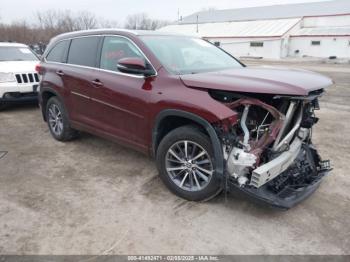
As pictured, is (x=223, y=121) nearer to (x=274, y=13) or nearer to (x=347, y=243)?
(x=347, y=243)

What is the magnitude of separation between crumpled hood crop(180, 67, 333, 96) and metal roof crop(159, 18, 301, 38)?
3681cm

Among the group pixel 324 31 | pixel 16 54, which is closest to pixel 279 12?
pixel 324 31

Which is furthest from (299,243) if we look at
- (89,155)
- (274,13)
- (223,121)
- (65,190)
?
(274,13)

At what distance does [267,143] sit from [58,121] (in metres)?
3.82

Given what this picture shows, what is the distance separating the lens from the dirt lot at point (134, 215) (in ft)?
10.1

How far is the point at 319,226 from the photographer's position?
133 inches

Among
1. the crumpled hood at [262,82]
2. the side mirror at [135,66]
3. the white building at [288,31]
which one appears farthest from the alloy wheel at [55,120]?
the white building at [288,31]

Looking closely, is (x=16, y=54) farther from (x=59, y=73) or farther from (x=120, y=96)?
(x=120, y=96)

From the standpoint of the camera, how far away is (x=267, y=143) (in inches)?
136

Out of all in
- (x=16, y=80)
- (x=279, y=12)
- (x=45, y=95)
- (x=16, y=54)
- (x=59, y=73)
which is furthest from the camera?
(x=279, y=12)

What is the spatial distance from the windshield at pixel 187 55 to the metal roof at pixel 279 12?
4466 centimetres

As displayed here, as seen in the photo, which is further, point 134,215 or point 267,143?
point 134,215

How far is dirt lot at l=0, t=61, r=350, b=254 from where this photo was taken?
3076 millimetres

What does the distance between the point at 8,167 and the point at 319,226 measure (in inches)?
161
